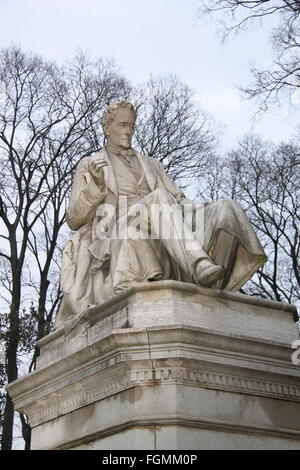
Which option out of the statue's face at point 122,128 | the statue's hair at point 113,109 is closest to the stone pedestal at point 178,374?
the statue's face at point 122,128

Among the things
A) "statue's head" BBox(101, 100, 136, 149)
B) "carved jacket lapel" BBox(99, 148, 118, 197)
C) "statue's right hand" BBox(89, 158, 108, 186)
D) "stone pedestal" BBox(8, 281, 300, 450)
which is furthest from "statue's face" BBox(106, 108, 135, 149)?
"stone pedestal" BBox(8, 281, 300, 450)

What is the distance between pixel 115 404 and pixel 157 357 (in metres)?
0.52

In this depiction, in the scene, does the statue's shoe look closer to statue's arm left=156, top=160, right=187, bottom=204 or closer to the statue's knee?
the statue's knee

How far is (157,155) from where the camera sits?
1781cm

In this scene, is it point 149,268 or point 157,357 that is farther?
point 149,268

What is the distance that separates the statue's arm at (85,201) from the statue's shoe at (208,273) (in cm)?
158

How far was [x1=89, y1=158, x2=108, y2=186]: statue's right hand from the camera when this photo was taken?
285 inches

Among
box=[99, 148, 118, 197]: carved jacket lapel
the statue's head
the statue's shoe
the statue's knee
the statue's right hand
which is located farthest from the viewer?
the statue's head

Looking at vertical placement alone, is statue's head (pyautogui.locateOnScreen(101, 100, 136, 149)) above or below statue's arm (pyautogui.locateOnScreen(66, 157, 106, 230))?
above

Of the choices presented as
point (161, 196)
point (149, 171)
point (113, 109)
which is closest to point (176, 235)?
point (161, 196)

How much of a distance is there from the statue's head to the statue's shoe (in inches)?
88.5

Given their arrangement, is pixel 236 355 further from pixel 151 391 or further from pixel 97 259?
pixel 97 259

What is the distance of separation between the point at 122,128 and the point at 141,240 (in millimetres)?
1769

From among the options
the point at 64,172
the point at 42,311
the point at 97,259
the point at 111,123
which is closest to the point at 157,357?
the point at 97,259
